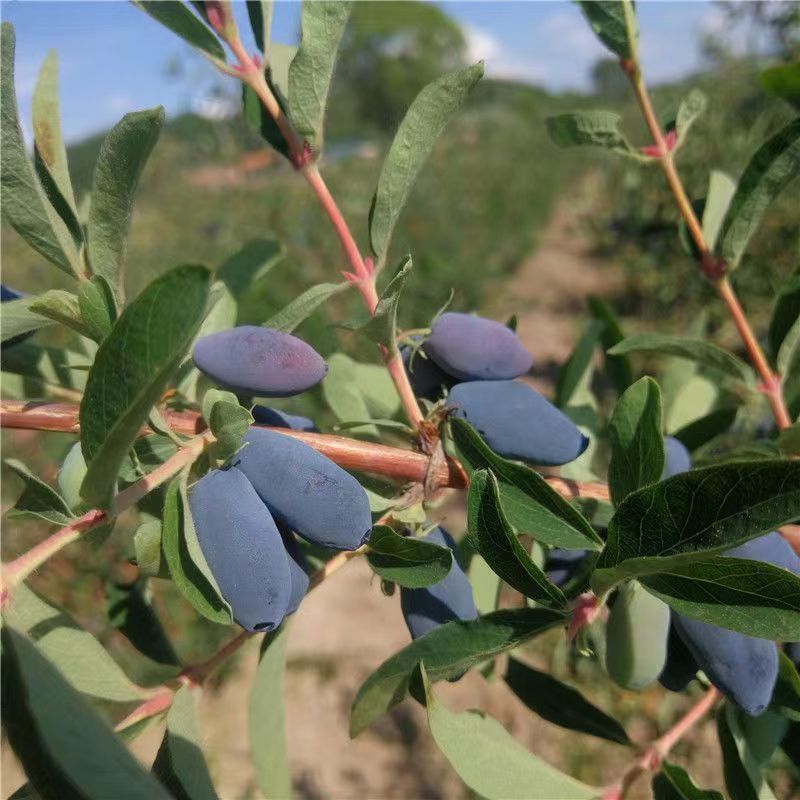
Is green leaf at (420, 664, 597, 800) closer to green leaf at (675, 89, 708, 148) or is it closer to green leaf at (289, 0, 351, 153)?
green leaf at (289, 0, 351, 153)

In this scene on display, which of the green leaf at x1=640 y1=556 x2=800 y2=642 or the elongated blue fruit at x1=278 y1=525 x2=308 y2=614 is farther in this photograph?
the elongated blue fruit at x1=278 y1=525 x2=308 y2=614

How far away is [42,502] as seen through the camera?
1.45 ft

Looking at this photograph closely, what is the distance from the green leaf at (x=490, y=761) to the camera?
0.51 metres

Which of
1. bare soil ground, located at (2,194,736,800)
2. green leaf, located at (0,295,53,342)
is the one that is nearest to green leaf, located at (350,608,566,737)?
green leaf, located at (0,295,53,342)

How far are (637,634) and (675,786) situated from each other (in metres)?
0.15

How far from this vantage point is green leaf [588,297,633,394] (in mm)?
838

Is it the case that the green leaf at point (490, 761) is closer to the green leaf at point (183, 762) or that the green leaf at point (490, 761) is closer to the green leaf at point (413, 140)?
the green leaf at point (183, 762)

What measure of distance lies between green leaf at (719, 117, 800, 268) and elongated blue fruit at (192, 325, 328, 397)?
436 millimetres

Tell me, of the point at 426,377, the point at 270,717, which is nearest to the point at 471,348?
the point at 426,377

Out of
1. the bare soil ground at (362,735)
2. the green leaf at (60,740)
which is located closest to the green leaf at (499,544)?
the green leaf at (60,740)

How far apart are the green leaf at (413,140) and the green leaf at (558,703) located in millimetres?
492

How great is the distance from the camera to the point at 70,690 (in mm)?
350

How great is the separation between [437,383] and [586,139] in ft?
0.95

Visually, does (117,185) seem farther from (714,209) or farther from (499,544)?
(714,209)
